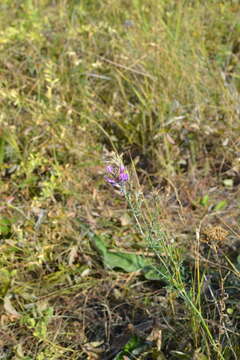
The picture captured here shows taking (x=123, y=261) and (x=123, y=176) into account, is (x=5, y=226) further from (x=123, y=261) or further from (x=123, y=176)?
(x=123, y=176)

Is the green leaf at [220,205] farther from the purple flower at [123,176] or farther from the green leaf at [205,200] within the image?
the purple flower at [123,176]

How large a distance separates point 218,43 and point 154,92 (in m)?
0.71

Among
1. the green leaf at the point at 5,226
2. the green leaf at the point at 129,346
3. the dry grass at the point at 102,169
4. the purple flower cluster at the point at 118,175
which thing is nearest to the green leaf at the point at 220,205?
the dry grass at the point at 102,169

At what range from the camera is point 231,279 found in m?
1.88

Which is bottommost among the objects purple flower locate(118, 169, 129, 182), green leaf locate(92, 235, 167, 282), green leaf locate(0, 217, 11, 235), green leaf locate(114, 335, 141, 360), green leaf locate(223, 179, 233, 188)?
green leaf locate(114, 335, 141, 360)

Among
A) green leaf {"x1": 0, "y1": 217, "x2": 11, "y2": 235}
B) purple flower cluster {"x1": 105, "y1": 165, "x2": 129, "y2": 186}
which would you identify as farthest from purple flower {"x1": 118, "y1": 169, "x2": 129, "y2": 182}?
green leaf {"x1": 0, "y1": 217, "x2": 11, "y2": 235}

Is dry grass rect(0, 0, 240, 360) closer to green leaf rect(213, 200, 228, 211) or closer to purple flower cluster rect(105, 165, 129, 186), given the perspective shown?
green leaf rect(213, 200, 228, 211)

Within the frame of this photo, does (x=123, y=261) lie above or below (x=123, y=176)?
below

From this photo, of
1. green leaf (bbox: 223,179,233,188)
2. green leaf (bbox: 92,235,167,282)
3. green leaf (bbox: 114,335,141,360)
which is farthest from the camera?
green leaf (bbox: 223,179,233,188)

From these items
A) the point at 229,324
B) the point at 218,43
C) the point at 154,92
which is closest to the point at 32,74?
the point at 154,92

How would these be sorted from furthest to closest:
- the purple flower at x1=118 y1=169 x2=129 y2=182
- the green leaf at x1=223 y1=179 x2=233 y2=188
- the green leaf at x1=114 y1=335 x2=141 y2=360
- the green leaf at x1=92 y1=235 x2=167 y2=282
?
the green leaf at x1=223 y1=179 x2=233 y2=188 → the green leaf at x1=92 y1=235 x2=167 y2=282 → the green leaf at x1=114 y1=335 x2=141 y2=360 → the purple flower at x1=118 y1=169 x2=129 y2=182

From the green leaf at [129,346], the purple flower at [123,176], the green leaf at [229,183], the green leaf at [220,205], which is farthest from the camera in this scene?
the green leaf at [229,183]

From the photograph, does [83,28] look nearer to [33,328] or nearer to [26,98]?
[26,98]

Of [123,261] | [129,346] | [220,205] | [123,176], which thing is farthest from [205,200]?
[123,176]
